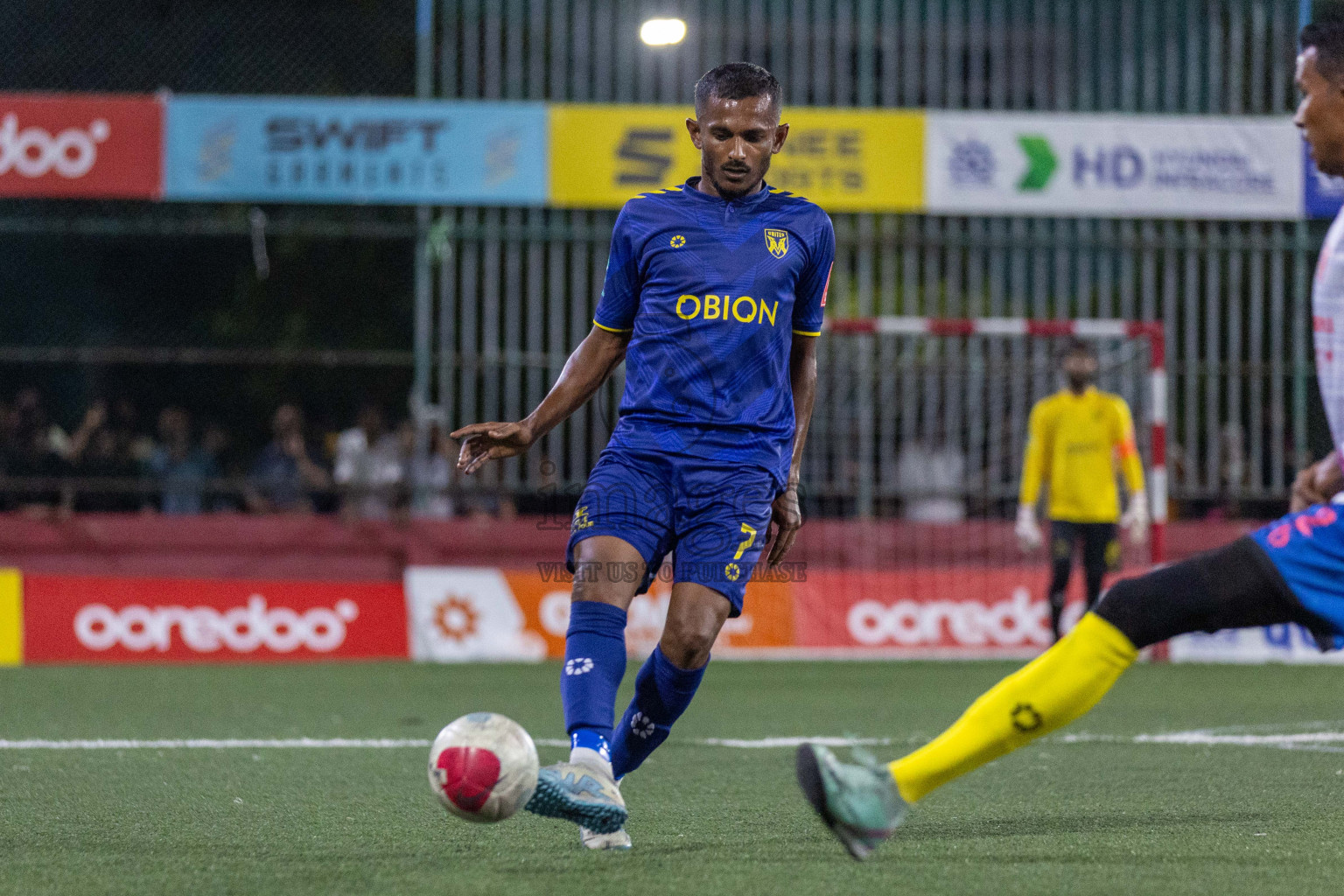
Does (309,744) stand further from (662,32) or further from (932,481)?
(662,32)

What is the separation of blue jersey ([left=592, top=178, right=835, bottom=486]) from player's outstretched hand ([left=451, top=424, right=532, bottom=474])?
0.91 feet

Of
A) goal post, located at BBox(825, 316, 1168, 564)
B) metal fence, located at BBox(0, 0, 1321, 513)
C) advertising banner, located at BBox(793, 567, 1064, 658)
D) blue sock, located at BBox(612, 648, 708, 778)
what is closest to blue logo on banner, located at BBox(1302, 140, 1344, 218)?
metal fence, located at BBox(0, 0, 1321, 513)

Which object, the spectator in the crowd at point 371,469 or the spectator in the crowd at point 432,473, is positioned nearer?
the spectator in the crowd at point 371,469

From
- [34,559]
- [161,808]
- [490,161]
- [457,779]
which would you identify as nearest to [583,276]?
[490,161]

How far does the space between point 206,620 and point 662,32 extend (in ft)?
20.6

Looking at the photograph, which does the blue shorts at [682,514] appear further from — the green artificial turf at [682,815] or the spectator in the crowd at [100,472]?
the spectator in the crowd at [100,472]

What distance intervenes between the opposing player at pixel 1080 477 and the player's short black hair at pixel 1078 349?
3cm

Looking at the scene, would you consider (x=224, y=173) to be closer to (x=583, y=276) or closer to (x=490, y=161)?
(x=490, y=161)

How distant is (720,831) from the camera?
4.90 meters

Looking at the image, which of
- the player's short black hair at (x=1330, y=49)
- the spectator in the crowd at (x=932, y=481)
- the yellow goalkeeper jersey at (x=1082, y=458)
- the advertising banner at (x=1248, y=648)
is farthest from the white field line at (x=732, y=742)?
the spectator in the crowd at (x=932, y=481)

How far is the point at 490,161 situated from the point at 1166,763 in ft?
29.4

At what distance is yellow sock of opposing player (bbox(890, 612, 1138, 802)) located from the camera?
12.4ft

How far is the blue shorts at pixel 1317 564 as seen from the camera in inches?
147

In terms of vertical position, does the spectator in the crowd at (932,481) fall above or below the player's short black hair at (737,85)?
below
